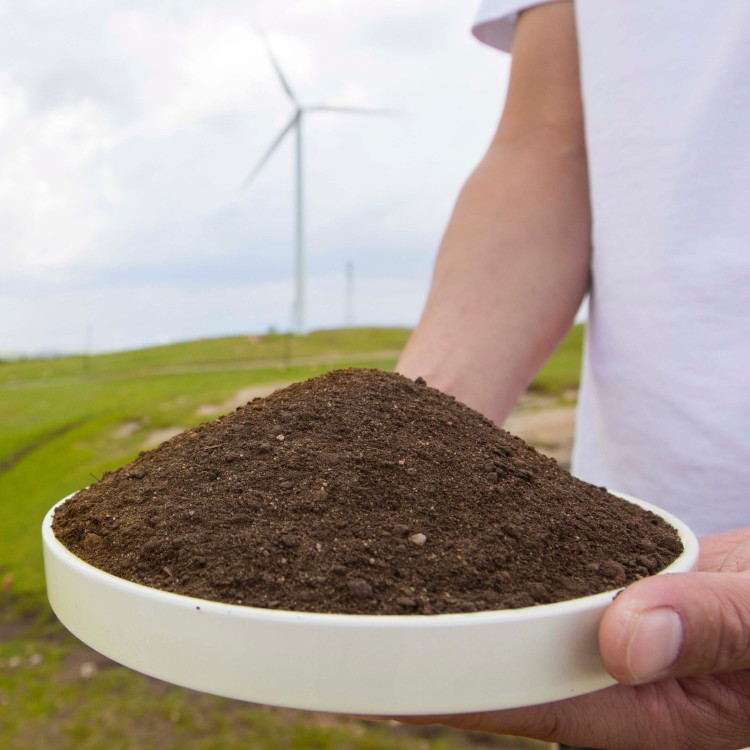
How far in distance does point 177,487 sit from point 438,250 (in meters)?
1.06

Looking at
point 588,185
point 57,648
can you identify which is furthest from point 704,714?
point 57,648

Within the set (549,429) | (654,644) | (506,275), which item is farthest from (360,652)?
(549,429)

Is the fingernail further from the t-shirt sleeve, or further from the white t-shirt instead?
the t-shirt sleeve

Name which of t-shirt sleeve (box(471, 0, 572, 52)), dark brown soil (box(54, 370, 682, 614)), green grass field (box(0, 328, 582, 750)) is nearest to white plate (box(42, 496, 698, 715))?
dark brown soil (box(54, 370, 682, 614))

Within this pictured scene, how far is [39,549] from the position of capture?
5383 mm

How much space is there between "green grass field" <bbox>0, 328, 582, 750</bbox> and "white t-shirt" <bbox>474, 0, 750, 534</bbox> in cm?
118

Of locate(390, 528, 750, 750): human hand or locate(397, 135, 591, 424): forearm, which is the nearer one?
locate(390, 528, 750, 750): human hand

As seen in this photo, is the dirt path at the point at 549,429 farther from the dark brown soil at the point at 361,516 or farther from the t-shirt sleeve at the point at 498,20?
the dark brown soil at the point at 361,516

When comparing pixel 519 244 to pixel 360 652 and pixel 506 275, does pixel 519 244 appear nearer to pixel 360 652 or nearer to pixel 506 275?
pixel 506 275

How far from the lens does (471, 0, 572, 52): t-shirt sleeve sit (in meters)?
1.84

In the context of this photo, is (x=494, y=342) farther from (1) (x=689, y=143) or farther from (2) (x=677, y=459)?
(1) (x=689, y=143)

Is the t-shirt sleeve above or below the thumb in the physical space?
above

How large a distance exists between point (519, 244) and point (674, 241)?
1.14 feet

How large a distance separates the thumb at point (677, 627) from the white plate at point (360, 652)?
0.04 metres
